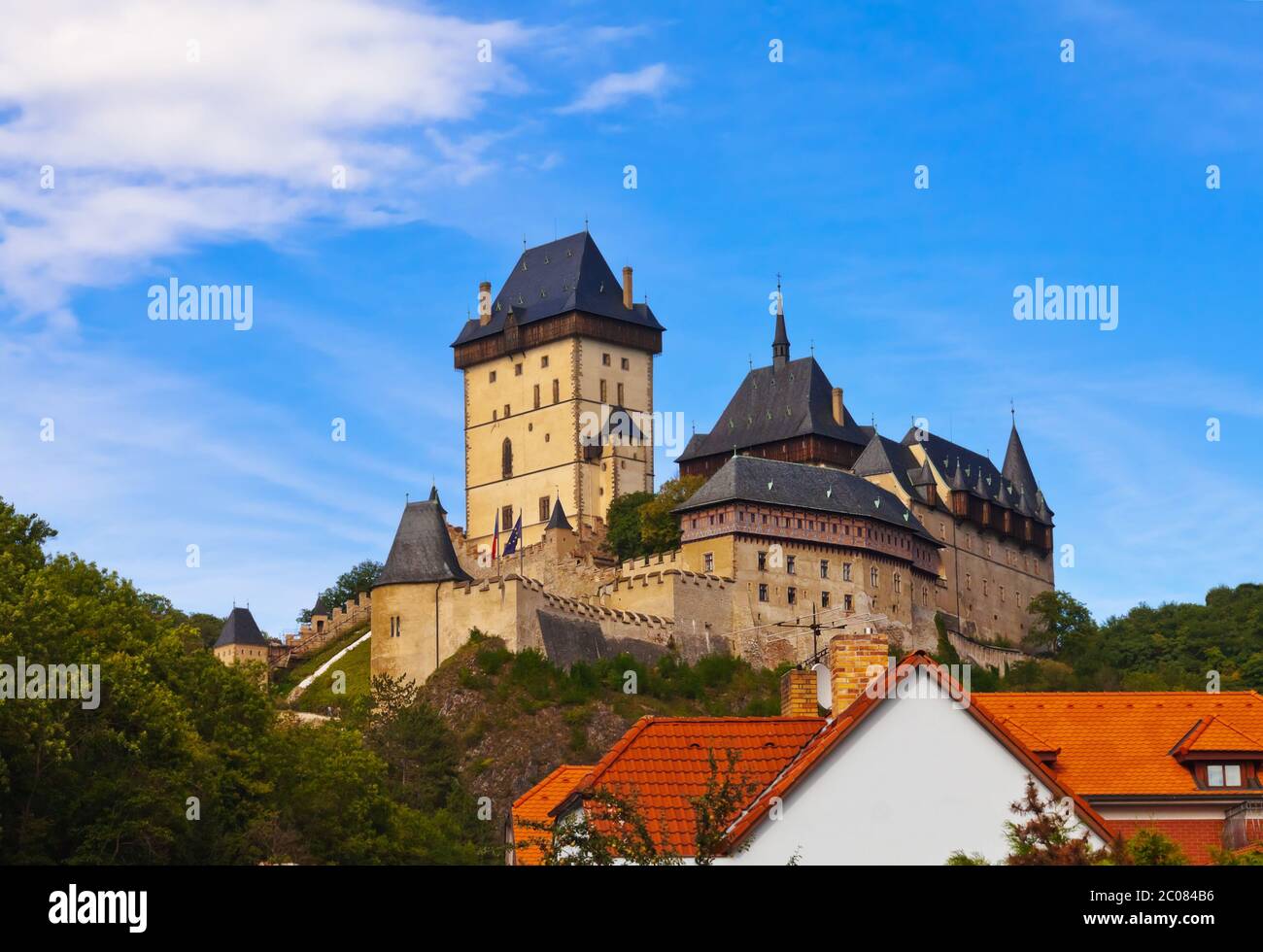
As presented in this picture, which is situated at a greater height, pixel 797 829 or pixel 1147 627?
pixel 1147 627

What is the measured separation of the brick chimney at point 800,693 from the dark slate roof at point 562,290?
84.4m

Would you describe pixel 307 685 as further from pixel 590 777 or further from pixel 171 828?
pixel 590 777

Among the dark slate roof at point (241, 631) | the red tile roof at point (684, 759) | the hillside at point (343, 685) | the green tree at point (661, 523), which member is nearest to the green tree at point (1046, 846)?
the red tile roof at point (684, 759)

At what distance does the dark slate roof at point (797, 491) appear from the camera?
9388cm

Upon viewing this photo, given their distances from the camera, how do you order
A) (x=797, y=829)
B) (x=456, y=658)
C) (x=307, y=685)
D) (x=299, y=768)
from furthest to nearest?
(x=307, y=685)
(x=456, y=658)
(x=299, y=768)
(x=797, y=829)

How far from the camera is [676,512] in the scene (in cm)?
9544

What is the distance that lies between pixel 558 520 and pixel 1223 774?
76622mm

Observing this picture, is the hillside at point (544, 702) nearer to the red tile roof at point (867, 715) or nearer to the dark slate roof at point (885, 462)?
the dark slate roof at point (885, 462)

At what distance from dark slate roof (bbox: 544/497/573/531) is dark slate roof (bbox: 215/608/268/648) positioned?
20.5 meters

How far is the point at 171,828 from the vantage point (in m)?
43.0

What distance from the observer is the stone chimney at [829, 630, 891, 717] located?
23328 mm

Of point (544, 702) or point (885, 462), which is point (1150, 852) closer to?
point (544, 702)
